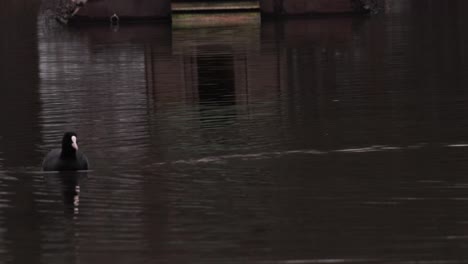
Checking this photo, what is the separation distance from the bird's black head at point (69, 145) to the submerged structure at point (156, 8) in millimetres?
38666

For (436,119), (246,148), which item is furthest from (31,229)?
(436,119)

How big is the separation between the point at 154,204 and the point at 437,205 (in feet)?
9.48

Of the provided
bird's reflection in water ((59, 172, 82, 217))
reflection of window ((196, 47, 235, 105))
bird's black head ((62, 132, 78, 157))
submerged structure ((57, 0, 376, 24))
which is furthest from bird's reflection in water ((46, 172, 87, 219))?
submerged structure ((57, 0, 376, 24))

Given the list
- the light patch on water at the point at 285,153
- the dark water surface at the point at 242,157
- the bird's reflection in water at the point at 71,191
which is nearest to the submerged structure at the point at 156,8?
the dark water surface at the point at 242,157

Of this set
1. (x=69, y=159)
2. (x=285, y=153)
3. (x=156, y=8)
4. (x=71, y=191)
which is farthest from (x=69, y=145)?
(x=156, y=8)

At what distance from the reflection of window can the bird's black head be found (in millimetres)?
8403

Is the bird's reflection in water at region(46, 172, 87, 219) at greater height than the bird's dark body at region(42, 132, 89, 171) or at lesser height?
lesser

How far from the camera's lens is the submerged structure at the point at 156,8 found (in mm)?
57406

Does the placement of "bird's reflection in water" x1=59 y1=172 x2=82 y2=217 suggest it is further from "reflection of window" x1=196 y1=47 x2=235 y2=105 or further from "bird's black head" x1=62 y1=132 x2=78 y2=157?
"reflection of window" x1=196 y1=47 x2=235 y2=105

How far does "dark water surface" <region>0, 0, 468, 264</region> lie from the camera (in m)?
13.8

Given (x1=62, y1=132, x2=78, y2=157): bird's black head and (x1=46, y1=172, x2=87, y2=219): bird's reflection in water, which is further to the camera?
(x1=62, y1=132, x2=78, y2=157): bird's black head

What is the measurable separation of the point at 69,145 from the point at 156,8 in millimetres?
39124

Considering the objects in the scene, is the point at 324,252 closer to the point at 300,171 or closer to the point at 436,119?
the point at 300,171

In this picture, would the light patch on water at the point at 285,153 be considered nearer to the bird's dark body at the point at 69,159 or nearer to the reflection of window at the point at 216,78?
the bird's dark body at the point at 69,159
